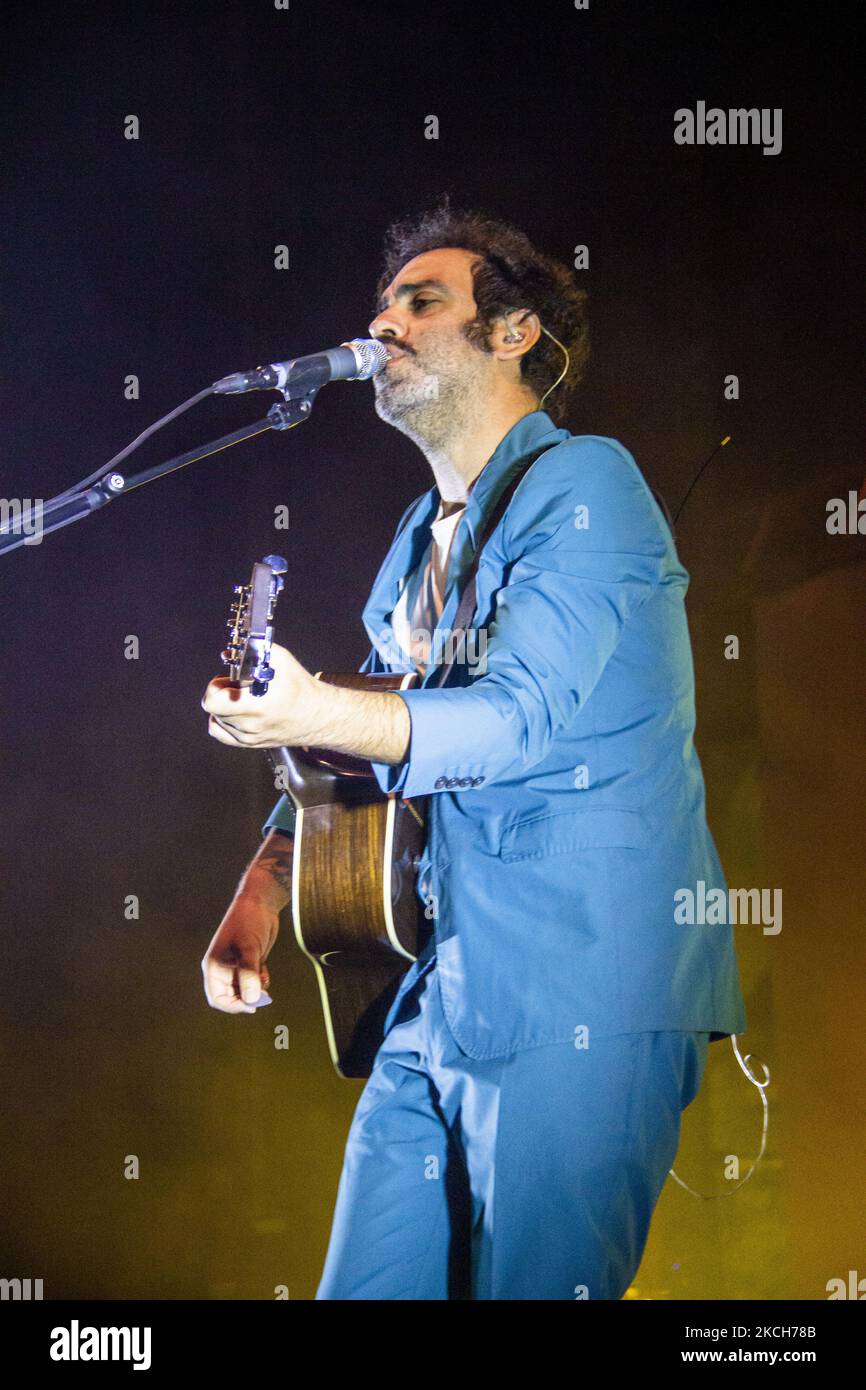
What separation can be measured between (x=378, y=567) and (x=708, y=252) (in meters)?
0.97

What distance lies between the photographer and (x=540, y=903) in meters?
2.24

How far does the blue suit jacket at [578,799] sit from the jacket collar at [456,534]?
7 centimetres

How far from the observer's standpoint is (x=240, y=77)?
2.94 metres

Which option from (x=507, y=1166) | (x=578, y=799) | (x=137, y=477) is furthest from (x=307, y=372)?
(x=507, y=1166)

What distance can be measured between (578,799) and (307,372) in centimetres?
87

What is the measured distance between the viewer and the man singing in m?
2.09

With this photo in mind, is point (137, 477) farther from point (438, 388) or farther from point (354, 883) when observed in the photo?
point (354, 883)

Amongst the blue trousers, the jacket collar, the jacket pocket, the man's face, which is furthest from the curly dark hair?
the blue trousers

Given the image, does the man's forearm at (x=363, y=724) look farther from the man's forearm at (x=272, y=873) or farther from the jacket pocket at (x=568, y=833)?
the man's forearm at (x=272, y=873)

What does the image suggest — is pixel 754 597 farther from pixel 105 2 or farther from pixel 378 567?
pixel 105 2

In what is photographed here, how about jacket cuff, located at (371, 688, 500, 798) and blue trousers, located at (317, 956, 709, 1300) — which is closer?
jacket cuff, located at (371, 688, 500, 798)

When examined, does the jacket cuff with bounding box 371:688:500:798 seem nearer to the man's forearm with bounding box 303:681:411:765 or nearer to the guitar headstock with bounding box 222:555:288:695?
the man's forearm with bounding box 303:681:411:765

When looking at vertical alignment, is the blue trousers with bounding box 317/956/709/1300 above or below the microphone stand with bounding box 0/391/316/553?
below
